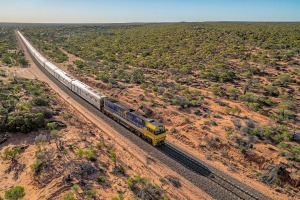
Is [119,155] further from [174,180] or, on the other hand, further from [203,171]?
[203,171]

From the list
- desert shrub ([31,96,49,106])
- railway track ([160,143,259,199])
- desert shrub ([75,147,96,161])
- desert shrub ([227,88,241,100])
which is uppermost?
desert shrub ([31,96,49,106])

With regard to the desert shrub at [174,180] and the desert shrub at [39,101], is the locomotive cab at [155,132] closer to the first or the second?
the desert shrub at [174,180]

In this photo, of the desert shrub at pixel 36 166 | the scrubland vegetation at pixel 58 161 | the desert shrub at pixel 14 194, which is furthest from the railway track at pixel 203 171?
the desert shrub at pixel 14 194

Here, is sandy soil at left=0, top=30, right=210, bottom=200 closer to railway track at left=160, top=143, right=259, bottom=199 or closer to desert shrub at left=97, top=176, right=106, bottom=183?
desert shrub at left=97, top=176, right=106, bottom=183

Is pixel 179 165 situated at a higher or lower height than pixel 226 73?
lower

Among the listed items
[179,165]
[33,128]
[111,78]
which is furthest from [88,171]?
[111,78]

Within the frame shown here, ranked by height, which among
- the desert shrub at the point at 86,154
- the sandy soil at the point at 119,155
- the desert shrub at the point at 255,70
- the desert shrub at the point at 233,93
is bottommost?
the sandy soil at the point at 119,155

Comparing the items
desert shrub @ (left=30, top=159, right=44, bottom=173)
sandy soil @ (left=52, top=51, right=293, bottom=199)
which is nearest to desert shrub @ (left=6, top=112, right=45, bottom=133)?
desert shrub @ (left=30, top=159, right=44, bottom=173)

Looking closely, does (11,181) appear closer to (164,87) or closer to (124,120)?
(124,120)

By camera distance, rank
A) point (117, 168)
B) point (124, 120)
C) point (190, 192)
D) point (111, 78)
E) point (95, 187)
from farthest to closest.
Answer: point (111, 78) < point (124, 120) < point (117, 168) < point (190, 192) < point (95, 187)
